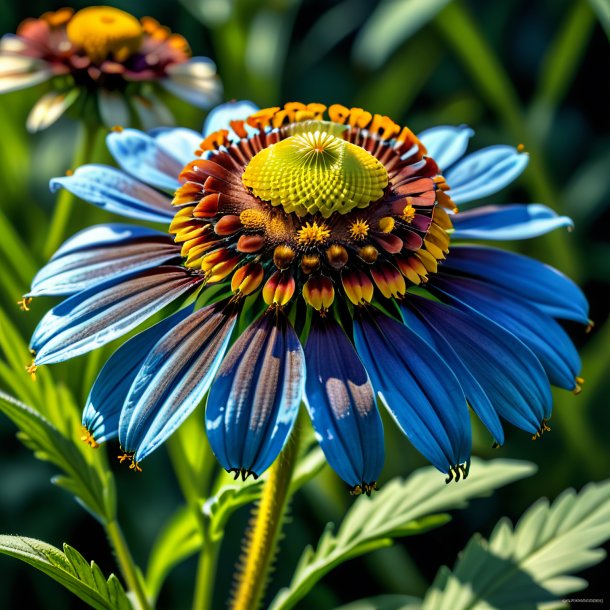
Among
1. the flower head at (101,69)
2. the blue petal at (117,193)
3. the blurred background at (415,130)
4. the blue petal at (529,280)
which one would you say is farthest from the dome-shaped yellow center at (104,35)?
the blue petal at (529,280)

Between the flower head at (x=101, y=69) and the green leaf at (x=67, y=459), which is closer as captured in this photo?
the green leaf at (x=67, y=459)

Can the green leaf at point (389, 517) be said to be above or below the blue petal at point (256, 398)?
below

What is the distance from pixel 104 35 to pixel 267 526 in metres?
0.55

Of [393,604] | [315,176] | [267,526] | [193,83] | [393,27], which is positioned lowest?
[393,604]

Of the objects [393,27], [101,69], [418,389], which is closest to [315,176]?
[418,389]

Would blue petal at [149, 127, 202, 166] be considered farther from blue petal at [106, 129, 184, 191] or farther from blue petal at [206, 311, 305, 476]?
blue petal at [206, 311, 305, 476]

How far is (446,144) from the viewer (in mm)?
801

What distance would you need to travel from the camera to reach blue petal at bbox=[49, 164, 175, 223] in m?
0.71

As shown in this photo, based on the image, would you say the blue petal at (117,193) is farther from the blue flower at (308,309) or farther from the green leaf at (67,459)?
the green leaf at (67,459)

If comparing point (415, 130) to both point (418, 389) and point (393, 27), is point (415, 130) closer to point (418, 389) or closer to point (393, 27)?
point (393, 27)

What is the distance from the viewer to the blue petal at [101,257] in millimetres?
656

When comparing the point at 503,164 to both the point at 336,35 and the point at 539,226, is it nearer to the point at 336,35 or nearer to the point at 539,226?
the point at 539,226

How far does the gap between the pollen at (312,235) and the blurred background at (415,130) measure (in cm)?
47

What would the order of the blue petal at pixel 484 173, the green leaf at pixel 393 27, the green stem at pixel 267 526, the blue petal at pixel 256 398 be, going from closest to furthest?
the blue petal at pixel 256 398, the green stem at pixel 267 526, the blue petal at pixel 484 173, the green leaf at pixel 393 27
